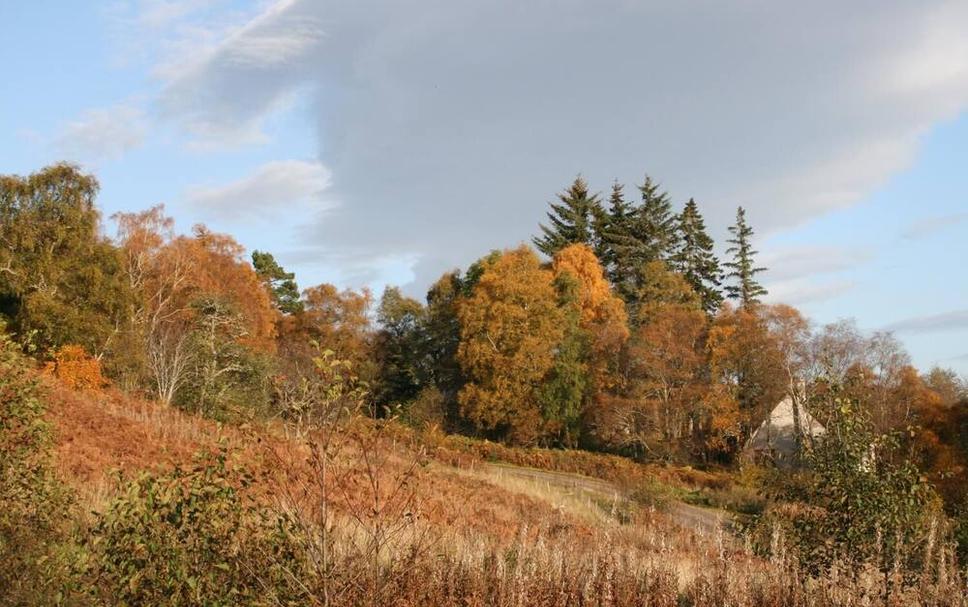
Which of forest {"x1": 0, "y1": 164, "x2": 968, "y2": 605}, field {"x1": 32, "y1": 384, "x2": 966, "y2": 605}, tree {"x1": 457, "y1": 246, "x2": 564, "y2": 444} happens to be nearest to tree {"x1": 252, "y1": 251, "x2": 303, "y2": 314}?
forest {"x1": 0, "y1": 164, "x2": 968, "y2": 605}

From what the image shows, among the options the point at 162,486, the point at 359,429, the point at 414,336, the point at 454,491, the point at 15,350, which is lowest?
the point at 454,491

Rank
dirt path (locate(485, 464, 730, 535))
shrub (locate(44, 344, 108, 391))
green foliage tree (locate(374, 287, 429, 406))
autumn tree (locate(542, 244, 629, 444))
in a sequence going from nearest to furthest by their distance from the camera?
dirt path (locate(485, 464, 730, 535)) → shrub (locate(44, 344, 108, 391)) → autumn tree (locate(542, 244, 629, 444)) → green foliage tree (locate(374, 287, 429, 406))

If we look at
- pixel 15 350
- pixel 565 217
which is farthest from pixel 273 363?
pixel 565 217

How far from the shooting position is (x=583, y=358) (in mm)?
49781

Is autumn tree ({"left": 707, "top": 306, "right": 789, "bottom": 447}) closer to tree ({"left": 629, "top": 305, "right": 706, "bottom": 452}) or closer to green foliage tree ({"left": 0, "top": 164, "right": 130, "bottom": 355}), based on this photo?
tree ({"left": 629, "top": 305, "right": 706, "bottom": 452})

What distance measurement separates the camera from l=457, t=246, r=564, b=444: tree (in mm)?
47406

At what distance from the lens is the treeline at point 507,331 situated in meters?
31.3

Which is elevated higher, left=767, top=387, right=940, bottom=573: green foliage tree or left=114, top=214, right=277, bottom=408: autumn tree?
left=114, top=214, right=277, bottom=408: autumn tree

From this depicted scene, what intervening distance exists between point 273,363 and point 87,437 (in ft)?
45.5

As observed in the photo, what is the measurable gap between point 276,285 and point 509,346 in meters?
30.0

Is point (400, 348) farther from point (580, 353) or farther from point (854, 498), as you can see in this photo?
point (854, 498)

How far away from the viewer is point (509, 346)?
161 ft

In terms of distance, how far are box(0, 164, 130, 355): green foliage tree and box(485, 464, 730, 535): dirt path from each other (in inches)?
637

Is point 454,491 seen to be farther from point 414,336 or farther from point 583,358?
point 414,336
